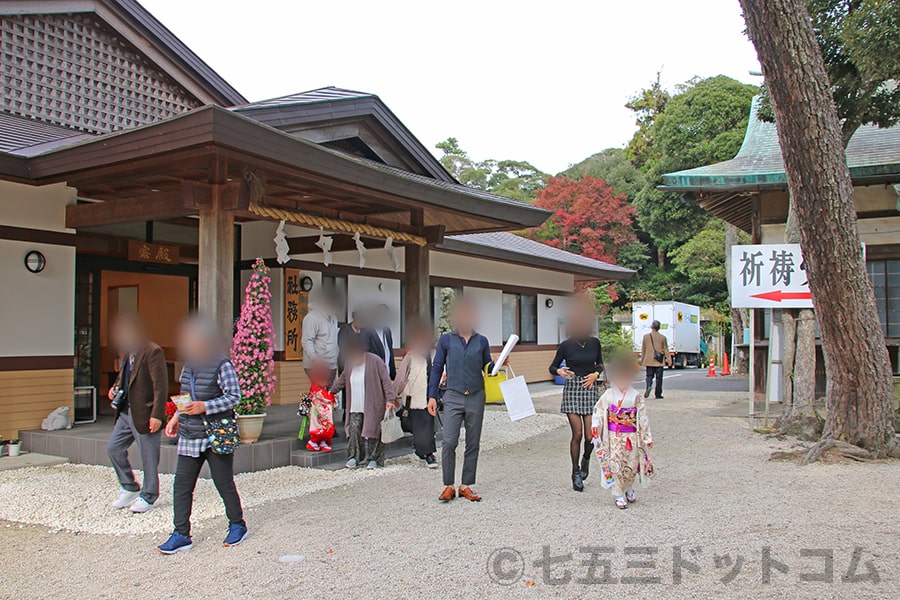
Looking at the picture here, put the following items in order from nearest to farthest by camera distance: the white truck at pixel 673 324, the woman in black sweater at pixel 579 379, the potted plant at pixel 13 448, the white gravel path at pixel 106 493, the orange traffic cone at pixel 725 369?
the white gravel path at pixel 106 493 < the woman in black sweater at pixel 579 379 < the potted plant at pixel 13 448 < the orange traffic cone at pixel 725 369 < the white truck at pixel 673 324

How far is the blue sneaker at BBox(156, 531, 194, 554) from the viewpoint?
490 cm

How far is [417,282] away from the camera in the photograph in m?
10.1

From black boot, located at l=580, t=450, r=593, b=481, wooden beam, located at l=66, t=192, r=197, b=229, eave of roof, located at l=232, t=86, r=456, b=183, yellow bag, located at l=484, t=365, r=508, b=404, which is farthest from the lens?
yellow bag, located at l=484, t=365, r=508, b=404

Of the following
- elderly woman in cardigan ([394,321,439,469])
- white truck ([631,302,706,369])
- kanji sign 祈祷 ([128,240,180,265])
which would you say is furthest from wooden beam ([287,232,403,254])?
white truck ([631,302,706,369])

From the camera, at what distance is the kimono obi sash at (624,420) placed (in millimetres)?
5980

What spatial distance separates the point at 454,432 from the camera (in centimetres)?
627

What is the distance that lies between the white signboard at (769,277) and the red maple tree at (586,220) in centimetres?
2307

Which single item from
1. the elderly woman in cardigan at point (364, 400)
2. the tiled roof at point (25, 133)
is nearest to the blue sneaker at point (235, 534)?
the elderly woman in cardigan at point (364, 400)

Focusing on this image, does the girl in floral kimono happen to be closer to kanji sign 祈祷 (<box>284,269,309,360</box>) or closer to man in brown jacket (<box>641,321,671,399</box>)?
kanji sign 祈祷 (<box>284,269,309,360</box>)

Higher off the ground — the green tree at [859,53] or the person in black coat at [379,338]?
the green tree at [859,53]

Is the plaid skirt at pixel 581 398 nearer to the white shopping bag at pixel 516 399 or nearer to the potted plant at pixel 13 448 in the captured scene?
the white shopping bag at pixel 516 399

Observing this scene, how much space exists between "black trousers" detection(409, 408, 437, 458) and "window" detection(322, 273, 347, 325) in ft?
17.0

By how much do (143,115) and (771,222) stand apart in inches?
433

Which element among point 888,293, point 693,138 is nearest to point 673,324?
point 693,138
